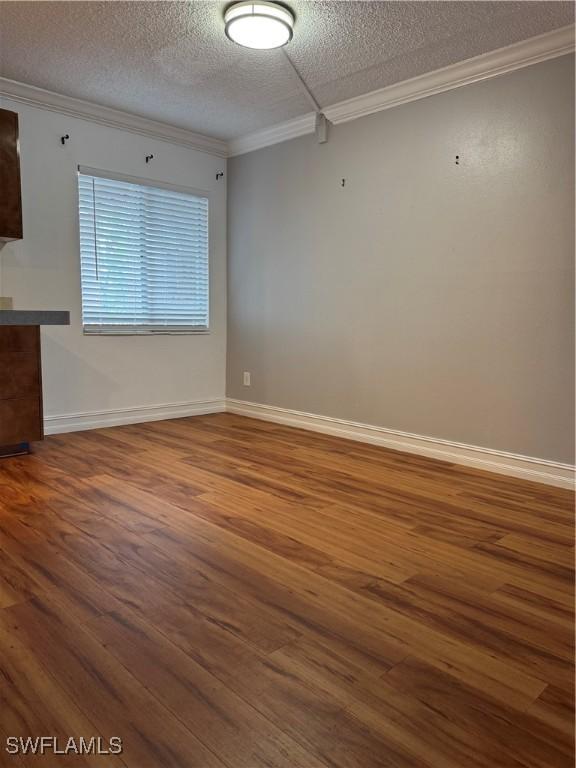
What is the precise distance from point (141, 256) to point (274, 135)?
143 cm

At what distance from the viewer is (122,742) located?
1062 mm

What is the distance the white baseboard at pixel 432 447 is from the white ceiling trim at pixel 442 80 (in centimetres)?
213

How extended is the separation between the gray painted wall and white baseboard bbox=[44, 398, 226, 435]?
0.63m

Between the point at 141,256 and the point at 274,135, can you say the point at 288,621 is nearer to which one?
the point at 141,256

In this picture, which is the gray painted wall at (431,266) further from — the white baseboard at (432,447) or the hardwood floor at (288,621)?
the hardwood floor at (288,621)

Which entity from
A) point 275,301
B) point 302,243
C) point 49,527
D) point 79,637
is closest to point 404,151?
point 302,243

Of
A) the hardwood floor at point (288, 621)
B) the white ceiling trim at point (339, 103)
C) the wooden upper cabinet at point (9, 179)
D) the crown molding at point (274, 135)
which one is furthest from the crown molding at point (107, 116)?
the hardwood floor at point (288, 621)

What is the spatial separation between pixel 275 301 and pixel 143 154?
5.04ft

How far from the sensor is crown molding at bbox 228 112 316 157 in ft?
13.0

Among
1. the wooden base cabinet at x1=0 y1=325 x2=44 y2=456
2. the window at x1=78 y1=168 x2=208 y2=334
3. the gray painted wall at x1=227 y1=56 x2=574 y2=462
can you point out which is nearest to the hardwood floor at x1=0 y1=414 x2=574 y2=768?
the wooden base cabinet at x1=0 y1=325 x2=44 y2=456

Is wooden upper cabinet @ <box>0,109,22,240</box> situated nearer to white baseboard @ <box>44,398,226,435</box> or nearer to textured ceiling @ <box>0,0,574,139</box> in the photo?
textured ceiling @ <box>0,0,574,139</box>

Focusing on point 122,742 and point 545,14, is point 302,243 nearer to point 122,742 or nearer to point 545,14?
point 545,14

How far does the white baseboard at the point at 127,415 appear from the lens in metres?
3.86

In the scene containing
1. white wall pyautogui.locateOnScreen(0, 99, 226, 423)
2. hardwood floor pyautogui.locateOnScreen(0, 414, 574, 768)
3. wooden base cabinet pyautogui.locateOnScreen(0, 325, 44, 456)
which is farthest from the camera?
white wall pyautogui.locateOnScreen(0, 99, 226, 423)
